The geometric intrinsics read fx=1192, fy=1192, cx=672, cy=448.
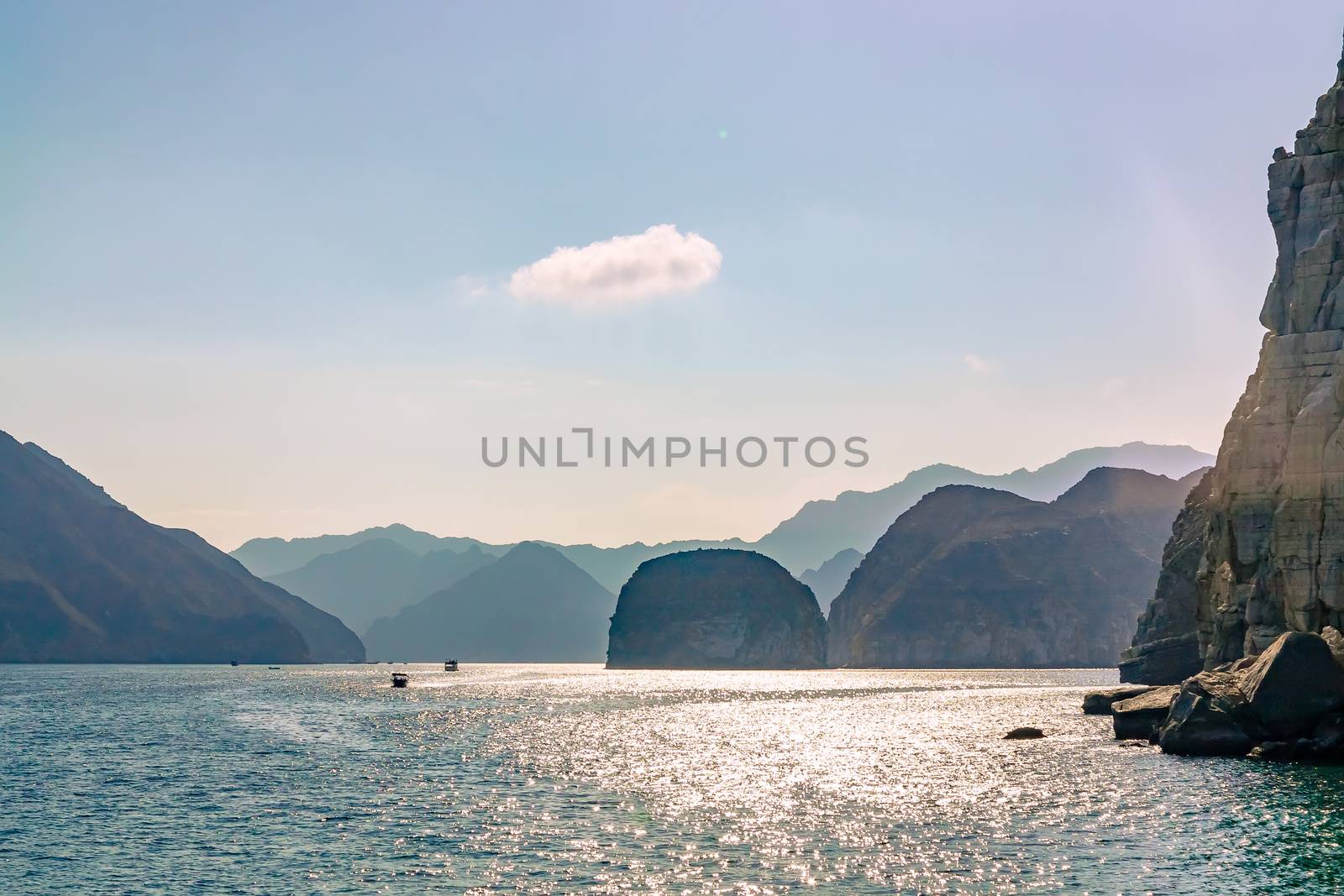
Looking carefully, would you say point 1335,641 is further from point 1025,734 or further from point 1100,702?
point 1100,702

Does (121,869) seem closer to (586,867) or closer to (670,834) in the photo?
(586,867)

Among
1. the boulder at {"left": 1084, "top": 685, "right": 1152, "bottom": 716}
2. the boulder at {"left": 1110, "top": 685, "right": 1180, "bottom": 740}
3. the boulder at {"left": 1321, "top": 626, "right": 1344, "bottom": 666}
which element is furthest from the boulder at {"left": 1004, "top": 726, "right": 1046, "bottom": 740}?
the boulder at {"left": 1084, "top": 685, "right": 1152, "bottom": 716}

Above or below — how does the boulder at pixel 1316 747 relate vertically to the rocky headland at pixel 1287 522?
below

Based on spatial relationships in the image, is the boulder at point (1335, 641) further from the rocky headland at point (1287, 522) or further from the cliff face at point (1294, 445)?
the cliff face at point (1294, 445)

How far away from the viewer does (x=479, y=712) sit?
128 metres

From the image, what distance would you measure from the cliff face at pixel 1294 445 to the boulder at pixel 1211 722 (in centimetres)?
1031

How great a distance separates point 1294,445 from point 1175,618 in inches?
2657

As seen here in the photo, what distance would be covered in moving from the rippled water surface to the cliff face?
49.2 feet

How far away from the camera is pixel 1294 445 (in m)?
81.9

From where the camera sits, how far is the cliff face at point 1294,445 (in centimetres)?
7969

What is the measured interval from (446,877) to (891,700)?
405 feet

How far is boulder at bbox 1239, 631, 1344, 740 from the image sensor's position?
69.2 meters

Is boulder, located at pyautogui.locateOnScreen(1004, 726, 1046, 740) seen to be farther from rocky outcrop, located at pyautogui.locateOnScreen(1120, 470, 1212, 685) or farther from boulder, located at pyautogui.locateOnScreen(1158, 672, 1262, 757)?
rocky outcrop, located at pyautogui.locateOnScreen(1120, 470, 1212, 685)

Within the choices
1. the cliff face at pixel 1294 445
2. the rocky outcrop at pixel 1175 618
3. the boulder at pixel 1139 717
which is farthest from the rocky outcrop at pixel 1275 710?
the rocky outcrop at pixel 1175 618
